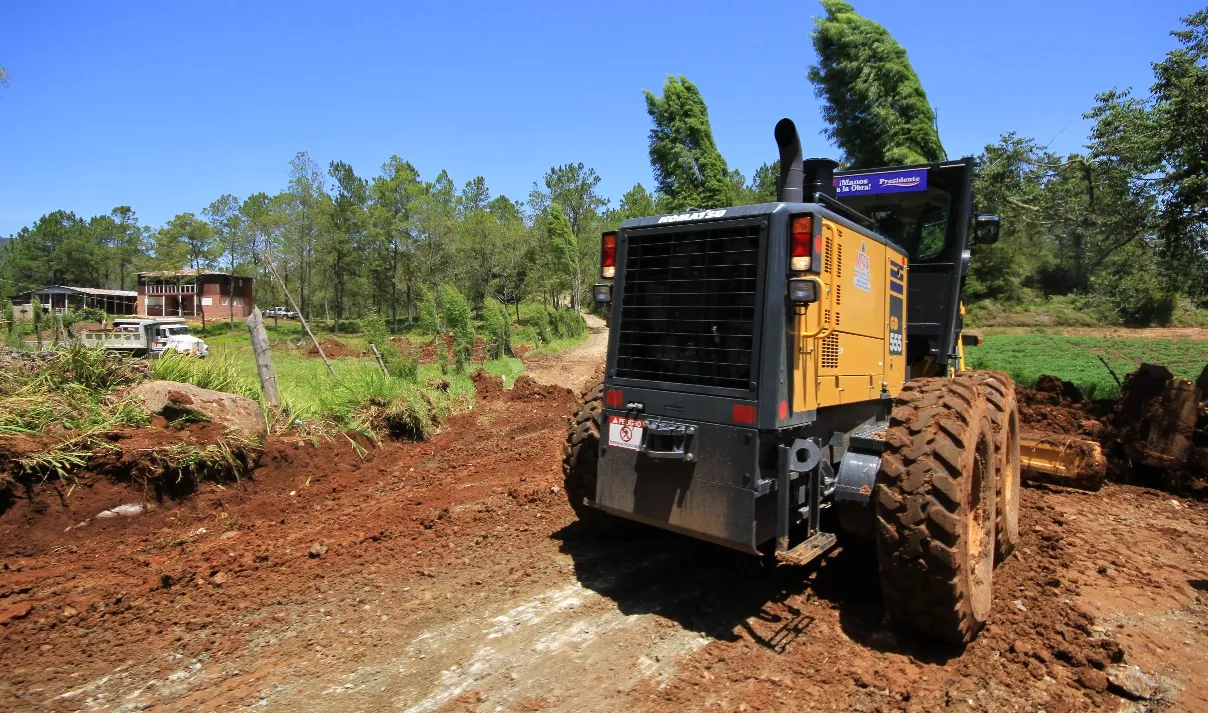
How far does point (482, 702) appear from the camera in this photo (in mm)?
3570

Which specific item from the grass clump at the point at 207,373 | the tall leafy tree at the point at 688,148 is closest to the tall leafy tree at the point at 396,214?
the tall leafy tree at the point at 688,148

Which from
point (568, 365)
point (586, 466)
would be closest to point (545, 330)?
point (568, 365)

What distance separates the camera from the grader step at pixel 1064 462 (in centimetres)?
753

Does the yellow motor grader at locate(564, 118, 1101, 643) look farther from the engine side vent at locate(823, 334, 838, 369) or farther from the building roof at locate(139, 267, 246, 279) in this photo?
the building roof at locate(139, 267, 246, 279)

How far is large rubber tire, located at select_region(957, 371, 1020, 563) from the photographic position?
4.94 m

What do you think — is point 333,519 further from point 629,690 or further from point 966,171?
point 966,171

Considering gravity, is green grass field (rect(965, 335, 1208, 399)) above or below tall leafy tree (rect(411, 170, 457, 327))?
below

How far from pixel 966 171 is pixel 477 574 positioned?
17.5ft

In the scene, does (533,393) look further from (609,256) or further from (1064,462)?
(609,256)

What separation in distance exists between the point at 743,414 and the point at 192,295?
2473 inches

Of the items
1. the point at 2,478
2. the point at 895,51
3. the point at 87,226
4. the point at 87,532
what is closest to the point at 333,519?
the point at 87,532

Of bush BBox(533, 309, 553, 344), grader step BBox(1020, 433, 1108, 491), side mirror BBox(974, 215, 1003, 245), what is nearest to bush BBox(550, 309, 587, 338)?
bush BBox(533, 309, 553, 344)

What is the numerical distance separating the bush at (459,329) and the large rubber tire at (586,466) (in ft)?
37.5

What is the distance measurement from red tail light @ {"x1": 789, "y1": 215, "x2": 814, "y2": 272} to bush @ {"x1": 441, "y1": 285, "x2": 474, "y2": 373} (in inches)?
519
